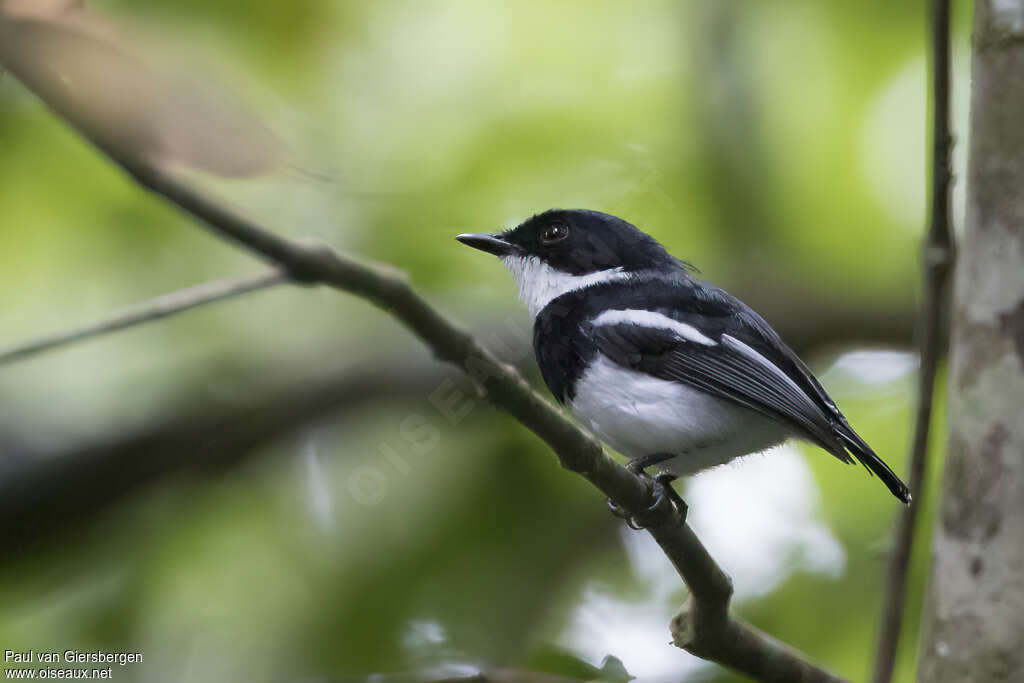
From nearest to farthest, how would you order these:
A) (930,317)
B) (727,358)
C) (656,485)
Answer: (656,485), (930,317), (727,358)

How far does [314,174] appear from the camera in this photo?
190 cm

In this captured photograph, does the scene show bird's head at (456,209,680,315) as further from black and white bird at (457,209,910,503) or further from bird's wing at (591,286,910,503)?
bird's wing at (591,286,910,503)

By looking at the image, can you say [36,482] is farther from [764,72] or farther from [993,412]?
[764,72]

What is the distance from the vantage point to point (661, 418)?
3.17m

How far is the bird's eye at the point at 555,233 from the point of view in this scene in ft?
12.6

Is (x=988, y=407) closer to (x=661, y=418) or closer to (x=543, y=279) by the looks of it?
(x=661, y=418)

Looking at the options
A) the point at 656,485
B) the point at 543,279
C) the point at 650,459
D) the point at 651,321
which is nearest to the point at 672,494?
the point at 650,459

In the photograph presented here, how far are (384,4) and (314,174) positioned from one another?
428 cm

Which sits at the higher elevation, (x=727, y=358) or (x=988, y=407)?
(x=727, y=358)

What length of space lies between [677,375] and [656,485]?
0.58m

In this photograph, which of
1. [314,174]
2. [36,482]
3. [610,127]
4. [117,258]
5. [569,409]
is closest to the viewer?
[314,174]

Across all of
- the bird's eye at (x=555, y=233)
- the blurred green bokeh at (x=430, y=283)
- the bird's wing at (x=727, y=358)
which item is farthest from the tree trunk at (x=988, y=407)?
the blurred green bokeh at (x=430, y=283)

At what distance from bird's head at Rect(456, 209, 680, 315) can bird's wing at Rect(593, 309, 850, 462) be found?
40 cm

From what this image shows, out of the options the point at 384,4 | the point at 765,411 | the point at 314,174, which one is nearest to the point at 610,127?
the point at 384,4
